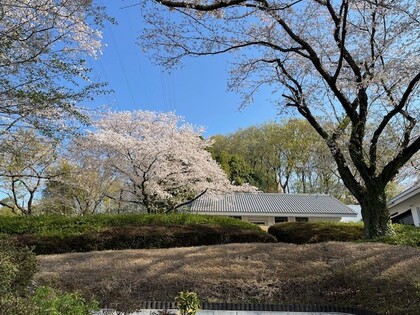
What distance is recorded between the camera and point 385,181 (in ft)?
26.5

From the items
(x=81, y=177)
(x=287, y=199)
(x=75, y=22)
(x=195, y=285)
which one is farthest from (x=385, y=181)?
(x=287, y=199)

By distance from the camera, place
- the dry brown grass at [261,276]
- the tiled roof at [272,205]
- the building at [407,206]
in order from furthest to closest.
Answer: the tiled roof at [272,205] < the building at [407,206] < the dry brown grass at [261,276]

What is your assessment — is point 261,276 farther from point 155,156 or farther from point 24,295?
point 155,156

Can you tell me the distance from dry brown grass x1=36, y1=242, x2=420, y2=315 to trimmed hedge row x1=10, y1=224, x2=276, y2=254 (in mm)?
1319

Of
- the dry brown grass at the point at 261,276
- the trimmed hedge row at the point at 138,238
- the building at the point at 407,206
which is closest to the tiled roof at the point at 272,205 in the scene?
the building at the point at 407,206

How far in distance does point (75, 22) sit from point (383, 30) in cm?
697

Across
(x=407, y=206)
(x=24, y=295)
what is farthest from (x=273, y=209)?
(x=24, y=295)

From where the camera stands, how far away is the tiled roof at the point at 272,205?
20.9 meters

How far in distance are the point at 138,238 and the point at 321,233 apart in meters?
5.14

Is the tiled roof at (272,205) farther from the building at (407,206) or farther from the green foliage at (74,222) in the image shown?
the green foliage at (74,222)

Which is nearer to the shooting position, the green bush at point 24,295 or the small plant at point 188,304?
the green bush at point 24,295

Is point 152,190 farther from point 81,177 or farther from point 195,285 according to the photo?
point 195,285

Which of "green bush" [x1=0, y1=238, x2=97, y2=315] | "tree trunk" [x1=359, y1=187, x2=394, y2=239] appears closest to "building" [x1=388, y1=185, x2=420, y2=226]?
"tree trunk" [x1=359, y1=187, x2=394, y2=239]

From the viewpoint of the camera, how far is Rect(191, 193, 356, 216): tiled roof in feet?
68.5
